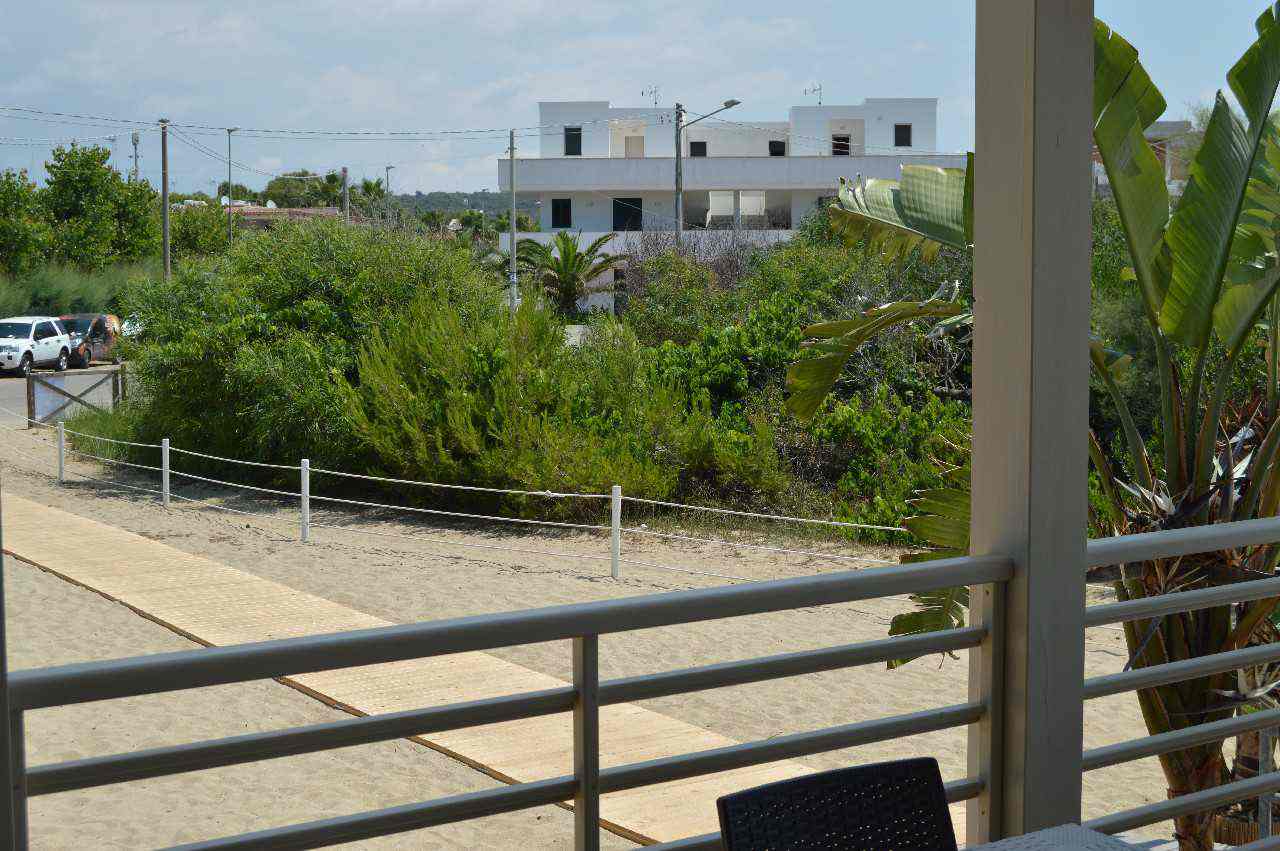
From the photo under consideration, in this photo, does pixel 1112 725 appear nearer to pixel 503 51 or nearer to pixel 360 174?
pixel 503 51

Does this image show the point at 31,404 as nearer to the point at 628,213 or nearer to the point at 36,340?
the point at 36,340

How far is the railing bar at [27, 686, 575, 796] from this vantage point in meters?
1.41

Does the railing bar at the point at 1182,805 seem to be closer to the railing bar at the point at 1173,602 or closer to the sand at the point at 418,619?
the railing bar at the point at 1173,602

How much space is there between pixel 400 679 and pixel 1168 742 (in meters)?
5.10

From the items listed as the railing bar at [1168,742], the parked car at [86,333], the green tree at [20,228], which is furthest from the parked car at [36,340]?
the railing bar at [1168,742]

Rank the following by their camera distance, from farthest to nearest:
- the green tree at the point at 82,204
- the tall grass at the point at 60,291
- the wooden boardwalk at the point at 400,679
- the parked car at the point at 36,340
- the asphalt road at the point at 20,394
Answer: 1. the parked car at the point at 36,340
2. the green tree at the point at 82,204
3. the tall grass at the point at 60,291
4. the asphalt road at the point at 20,394
5. the wooden boardwalk at the point at 400,679

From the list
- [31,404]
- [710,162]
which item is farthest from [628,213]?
[31,404]

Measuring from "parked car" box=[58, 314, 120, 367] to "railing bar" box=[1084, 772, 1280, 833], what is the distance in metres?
24.1

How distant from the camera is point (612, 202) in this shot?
34.7m

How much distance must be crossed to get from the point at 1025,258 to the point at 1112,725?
18.8 ft

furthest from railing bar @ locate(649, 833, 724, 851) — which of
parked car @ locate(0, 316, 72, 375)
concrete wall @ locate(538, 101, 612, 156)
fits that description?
concrete wall @ locate(538, 101, 612, 156)

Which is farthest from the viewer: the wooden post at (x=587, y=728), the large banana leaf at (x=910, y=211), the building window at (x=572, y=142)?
the building window at (x=572, y=142)

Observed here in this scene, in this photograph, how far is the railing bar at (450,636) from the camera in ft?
4.64

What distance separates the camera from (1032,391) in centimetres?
208
